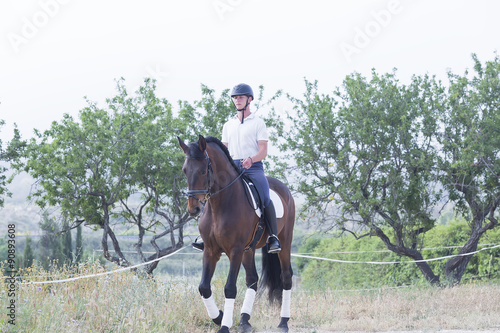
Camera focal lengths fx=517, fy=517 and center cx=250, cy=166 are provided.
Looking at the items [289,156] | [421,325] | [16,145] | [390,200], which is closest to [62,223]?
[16,145]

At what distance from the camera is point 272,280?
25.4 feet

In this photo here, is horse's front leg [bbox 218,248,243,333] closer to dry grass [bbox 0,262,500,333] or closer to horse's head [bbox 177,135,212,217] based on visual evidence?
dry grass [bbox 0,262,500,333]

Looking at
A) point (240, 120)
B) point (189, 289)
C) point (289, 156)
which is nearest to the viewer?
point (240, 120)

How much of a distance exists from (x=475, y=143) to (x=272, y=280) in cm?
694

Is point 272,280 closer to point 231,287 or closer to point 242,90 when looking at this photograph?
point 231,287

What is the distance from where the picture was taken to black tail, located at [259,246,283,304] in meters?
7.68

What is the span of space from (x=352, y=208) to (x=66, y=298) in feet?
29.1

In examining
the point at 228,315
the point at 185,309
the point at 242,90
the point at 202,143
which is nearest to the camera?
the point at 202,143

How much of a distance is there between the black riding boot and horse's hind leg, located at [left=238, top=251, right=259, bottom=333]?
1.06ft

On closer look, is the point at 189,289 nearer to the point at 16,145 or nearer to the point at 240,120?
the point at 240,120

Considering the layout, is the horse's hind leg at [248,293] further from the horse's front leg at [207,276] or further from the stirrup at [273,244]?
the horse's front leg at [207,276]

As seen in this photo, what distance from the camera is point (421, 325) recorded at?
7.09m

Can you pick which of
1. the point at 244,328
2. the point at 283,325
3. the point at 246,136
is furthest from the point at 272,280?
the point at 246,136

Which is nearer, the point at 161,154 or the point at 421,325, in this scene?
the point at 421,325
